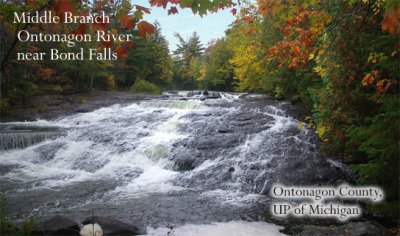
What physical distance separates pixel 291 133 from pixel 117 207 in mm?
5914

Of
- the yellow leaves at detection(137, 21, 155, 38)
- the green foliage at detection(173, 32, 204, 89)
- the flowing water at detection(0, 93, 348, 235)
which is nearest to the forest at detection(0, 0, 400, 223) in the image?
the yellow leaves at detection(137, 21, 155, 38)

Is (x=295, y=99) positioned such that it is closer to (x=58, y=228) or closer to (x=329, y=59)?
(x=329, y=59)

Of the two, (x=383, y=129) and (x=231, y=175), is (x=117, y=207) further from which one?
(x=383, y=129)

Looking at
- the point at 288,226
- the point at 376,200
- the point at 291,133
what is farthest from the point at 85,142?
the point at 376,200

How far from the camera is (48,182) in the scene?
354 inches

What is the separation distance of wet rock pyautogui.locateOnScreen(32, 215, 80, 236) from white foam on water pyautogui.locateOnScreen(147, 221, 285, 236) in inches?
49.5

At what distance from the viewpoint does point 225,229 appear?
6.00m

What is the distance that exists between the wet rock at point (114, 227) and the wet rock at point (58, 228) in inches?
13.0

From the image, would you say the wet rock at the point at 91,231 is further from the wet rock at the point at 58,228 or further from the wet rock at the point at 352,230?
the wet rock at the point at 352,230

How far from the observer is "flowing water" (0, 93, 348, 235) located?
690 cm

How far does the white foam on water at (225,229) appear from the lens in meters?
5.81

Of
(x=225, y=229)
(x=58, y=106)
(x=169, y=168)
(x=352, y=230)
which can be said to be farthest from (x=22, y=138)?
(x=352, y=230)

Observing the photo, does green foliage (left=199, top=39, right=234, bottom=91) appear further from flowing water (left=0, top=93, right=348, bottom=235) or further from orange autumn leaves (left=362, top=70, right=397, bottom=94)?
orange autumn leaves (left=362, top=70, right=397, bottom=94)

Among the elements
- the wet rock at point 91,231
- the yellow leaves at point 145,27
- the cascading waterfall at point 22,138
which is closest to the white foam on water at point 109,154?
the cascading waterfall at point 22,138
